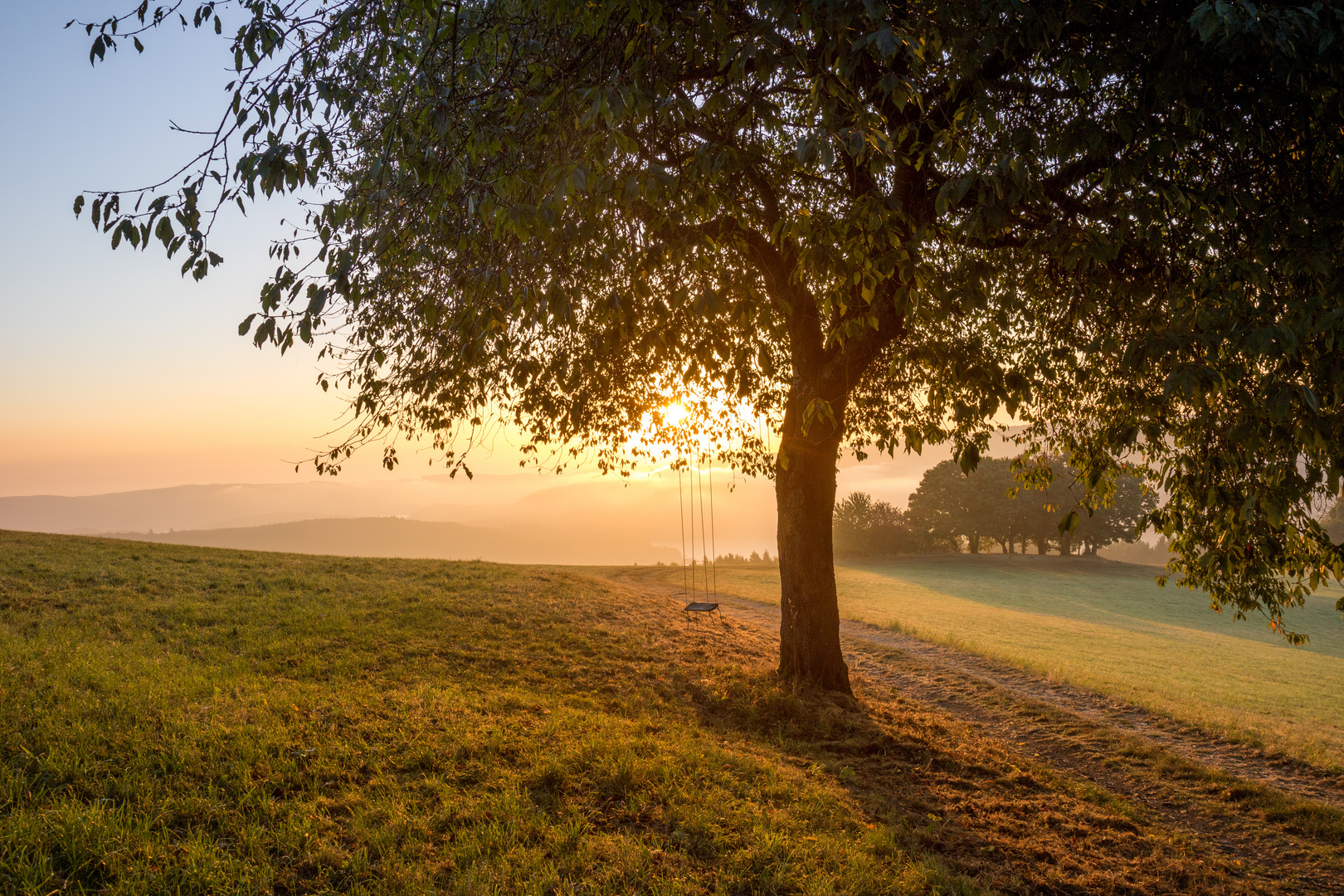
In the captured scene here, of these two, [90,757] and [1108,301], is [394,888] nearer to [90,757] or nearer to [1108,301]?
[90,757]

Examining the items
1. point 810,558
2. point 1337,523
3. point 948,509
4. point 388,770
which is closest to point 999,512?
point 948,509

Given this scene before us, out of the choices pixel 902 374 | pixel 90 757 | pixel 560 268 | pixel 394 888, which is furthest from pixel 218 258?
pixel 902 374

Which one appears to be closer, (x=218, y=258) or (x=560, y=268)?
(x=218, y=258)

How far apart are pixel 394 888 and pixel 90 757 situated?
3.14 meters

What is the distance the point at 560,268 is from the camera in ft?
20.4

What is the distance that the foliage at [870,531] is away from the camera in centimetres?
5806

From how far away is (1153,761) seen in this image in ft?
30.9

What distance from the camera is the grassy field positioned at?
1355cm

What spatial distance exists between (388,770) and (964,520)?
5770 centimetres

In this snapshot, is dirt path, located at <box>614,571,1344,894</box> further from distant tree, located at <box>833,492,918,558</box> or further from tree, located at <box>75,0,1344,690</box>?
distant tree, located at <box>833,492,918,558</box>

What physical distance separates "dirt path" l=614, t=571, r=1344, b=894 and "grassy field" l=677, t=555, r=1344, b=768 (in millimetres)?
951

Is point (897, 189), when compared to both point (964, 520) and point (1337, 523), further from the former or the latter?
point (1337, 523)

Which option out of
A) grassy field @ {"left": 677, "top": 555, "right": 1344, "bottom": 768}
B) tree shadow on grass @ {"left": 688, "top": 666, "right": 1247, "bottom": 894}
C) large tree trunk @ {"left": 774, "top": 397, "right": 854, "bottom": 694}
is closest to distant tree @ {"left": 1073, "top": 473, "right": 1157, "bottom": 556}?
grassy field @ {"left": 677, "top": 555, "right": 1344, "bottom": 768}

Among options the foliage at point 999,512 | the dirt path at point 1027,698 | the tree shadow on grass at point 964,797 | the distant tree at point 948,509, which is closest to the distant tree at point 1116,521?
the foliage at point 999,512
